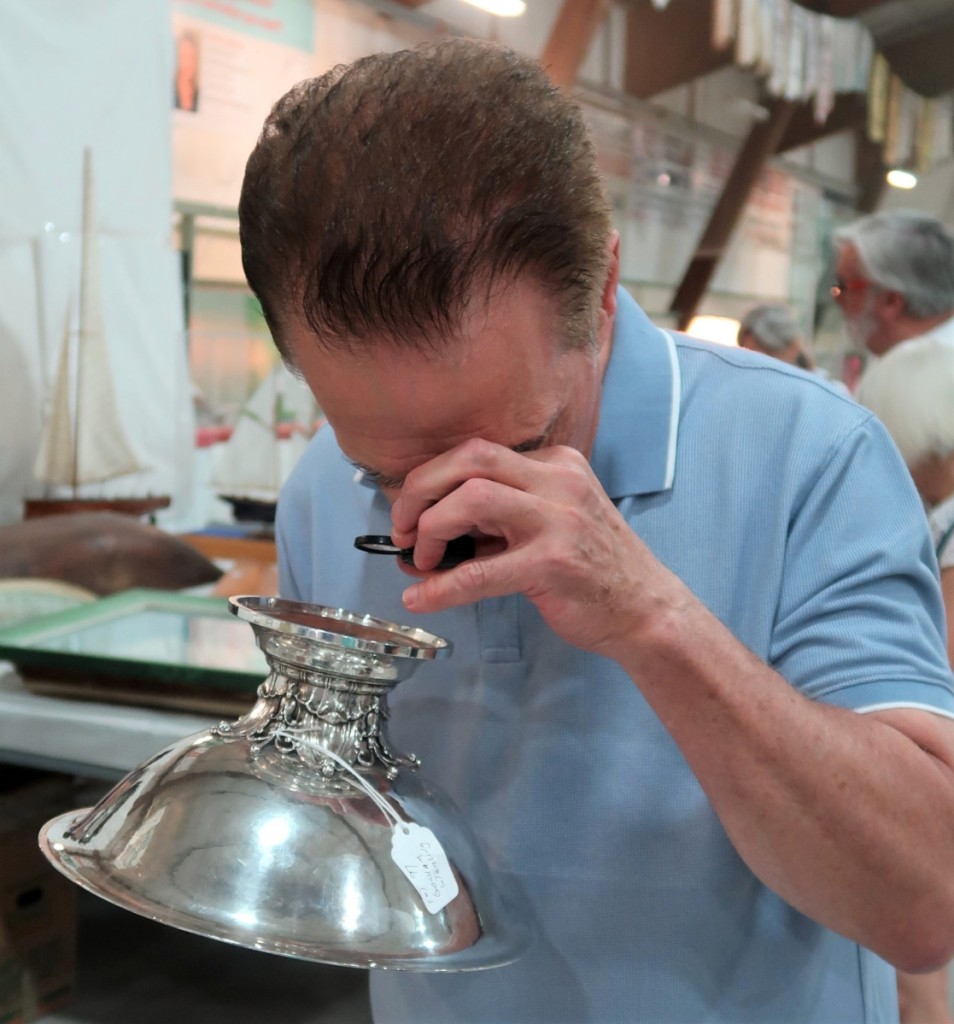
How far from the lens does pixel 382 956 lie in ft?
1.70

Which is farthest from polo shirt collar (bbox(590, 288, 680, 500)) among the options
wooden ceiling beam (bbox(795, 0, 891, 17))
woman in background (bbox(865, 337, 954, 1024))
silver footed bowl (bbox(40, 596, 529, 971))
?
wooden ceiling beam (bbox(795, 0, 891, 17))

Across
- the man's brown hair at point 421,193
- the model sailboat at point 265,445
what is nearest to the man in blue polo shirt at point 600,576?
the man's brown hair at point 421,193

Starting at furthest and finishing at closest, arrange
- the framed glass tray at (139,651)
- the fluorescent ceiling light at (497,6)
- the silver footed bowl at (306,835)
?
the fluorescent ceiling light at (497,6)
the framed glass tray at (139,651)
the silver footed bowl at (306,835)

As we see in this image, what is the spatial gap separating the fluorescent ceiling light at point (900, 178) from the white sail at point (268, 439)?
2376 millimetres

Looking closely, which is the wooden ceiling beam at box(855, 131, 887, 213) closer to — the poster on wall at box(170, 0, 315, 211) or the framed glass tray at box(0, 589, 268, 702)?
the poster on wall at box(170, 0, 315, 211)

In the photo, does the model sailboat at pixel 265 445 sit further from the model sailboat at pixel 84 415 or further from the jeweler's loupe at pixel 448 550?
the jeweler's loupe at pixel 448 550

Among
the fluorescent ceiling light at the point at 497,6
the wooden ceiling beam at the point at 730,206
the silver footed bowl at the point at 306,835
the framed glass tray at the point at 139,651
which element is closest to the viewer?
the silver footed bowl at the point at 306,835

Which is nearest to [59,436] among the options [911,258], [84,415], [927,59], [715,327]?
[84,415]

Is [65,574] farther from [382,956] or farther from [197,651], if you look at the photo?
[382,956]

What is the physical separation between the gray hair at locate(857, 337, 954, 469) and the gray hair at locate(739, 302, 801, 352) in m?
1.63

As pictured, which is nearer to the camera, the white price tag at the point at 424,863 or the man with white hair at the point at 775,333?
the white price tag at the point at 424,863

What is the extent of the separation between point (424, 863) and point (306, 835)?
0.07m

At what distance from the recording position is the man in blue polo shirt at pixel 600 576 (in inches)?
23.8

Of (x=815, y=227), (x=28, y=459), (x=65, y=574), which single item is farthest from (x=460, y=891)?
(x=815, y=227)
